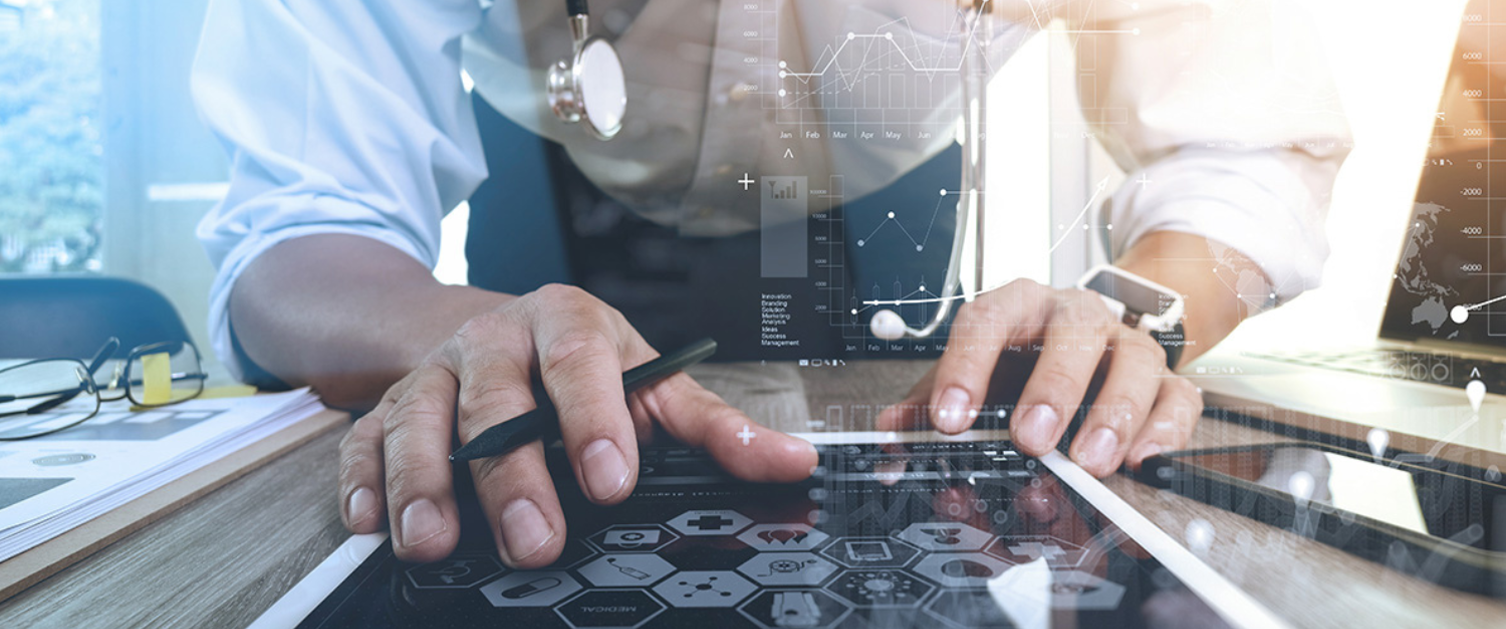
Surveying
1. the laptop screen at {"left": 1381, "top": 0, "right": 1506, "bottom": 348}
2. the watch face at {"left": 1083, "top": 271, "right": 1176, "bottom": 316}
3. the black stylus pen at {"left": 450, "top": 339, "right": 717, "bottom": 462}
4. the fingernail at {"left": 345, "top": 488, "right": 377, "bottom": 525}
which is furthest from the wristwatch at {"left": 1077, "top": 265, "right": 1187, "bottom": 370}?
the fingernail at {"left": 345, "top": 488, "right": 377, "bottom": 525}

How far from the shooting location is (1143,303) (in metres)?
0.35

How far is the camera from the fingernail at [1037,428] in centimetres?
35

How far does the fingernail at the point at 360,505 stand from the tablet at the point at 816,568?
13 mm

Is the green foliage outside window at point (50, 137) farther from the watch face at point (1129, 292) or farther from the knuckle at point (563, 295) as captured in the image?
the watch face at point (1129, 292)

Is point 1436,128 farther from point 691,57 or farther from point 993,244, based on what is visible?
point 691,57

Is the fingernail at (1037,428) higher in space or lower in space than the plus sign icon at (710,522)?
higher

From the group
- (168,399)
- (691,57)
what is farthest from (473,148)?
(168,399)

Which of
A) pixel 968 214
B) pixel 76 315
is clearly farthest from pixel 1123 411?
pixel 76 315

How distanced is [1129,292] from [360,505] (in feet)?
1.22

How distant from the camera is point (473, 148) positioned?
16.1 inches

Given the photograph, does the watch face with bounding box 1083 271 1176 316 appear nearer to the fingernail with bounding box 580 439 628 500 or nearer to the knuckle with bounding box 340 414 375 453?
the fingernail with bounding box 580 439 628 500

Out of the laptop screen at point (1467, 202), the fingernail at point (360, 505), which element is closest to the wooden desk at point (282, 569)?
the fingernail at point (360, 505)

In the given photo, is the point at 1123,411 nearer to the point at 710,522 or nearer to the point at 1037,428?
the point at 1037,428

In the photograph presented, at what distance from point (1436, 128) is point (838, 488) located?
0.35 meters
